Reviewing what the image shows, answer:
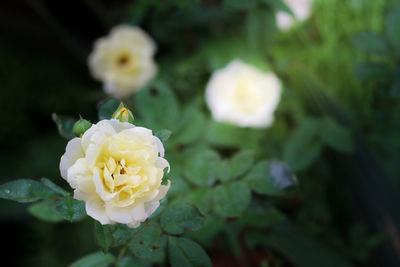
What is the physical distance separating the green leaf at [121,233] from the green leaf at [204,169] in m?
0.19

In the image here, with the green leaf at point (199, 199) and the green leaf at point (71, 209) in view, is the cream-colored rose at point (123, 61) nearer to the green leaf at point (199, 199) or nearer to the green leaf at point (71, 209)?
the green leaf at point (199, 199)

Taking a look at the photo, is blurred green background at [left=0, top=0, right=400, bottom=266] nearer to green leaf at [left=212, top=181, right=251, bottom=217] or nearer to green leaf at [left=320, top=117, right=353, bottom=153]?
green leaf at [left=320, top=117, right=353, bottom=153]

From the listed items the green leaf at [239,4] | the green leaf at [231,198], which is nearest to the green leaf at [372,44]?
the green leaf at [239,4]

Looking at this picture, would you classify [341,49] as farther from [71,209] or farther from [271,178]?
[71,209]

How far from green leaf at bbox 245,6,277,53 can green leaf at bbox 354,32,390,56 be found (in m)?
0.19

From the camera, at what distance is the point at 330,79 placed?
47.9 inches

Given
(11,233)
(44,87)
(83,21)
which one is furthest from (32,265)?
(83,21)

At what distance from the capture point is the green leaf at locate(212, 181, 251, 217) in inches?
22.6

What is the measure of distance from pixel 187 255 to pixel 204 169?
0.64ft

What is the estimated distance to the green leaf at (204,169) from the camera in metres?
0.65

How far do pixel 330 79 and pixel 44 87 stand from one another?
0.90 m

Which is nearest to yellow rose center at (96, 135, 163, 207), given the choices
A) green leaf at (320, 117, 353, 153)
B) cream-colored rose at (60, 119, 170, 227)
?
cream-colored rose at (60, 119, 170, 227)

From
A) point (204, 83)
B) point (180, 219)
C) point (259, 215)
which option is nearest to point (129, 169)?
point (180, 219)

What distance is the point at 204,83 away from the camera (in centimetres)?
115
